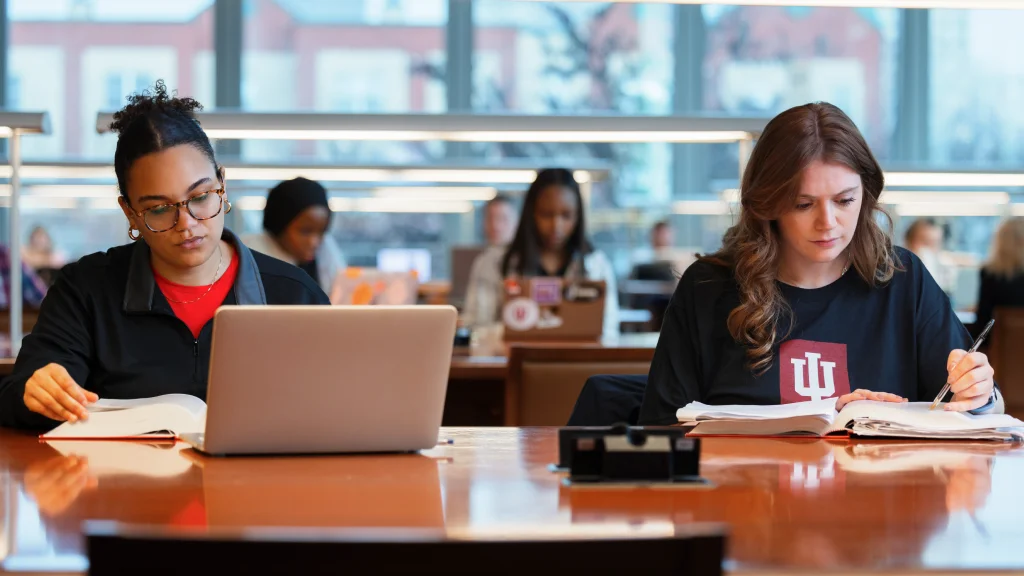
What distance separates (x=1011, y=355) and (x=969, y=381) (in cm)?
370

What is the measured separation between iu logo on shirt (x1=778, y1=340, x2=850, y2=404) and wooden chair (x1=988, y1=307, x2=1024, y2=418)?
11.3 feet

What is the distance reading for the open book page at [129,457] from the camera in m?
1.38

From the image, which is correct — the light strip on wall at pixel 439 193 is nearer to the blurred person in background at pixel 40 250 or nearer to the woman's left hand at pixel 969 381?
the blurred person in background at pixel 40 250

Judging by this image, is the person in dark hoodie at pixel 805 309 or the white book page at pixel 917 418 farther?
the person in dark hoodie at pixel 805 309

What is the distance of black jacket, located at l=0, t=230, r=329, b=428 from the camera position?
6.24 feet

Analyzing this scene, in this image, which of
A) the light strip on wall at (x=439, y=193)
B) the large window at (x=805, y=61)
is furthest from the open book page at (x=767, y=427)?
the large window at (x=805, y=61)

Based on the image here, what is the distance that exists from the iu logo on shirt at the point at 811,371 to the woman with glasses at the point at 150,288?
919 mm

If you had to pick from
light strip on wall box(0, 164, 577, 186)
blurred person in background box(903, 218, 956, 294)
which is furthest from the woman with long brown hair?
blurred person in background box(903, 218, 956, 294)

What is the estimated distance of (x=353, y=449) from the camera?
1.52 metres

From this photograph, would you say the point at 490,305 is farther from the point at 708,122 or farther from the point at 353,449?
the point at 353,449

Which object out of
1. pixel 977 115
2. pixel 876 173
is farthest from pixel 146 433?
pixel 977 115

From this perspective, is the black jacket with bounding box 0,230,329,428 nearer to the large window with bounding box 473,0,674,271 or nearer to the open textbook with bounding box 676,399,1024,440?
the open textbook with bounding box 676,399,1024,440

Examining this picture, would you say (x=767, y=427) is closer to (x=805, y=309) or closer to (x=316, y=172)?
(x=805, y=309)

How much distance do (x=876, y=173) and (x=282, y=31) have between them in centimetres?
816
